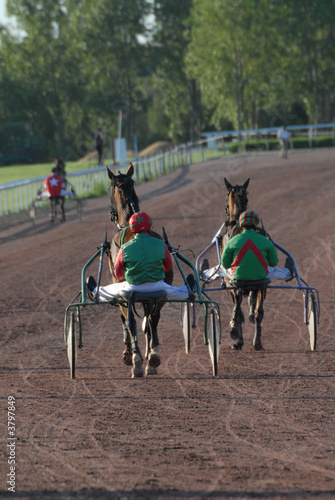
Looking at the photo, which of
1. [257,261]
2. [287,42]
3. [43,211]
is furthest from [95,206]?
[287,42]

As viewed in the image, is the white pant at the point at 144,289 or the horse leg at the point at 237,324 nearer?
the white pant at the point at 144,289

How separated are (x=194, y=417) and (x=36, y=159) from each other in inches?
2202

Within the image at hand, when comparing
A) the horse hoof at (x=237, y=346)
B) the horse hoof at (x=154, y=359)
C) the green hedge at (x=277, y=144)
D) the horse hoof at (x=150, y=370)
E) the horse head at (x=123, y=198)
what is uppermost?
the horse head at (x=123, y=198)

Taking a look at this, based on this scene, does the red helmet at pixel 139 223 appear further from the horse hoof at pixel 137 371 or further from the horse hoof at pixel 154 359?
the horse hoof at pixel 137 371

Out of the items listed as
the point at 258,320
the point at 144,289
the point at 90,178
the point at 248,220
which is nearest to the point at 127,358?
the point at 144,289

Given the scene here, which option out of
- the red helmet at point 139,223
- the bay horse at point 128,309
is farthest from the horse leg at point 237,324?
the red helmet at point 139,223

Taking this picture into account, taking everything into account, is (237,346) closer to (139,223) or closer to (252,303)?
(252,303)

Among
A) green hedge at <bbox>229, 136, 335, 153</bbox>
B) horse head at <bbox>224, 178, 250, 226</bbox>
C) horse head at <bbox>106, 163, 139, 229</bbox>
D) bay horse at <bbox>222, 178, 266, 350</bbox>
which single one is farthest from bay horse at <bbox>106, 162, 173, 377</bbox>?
green hedge at <bbox>229, 136, 335, 153</bbox>

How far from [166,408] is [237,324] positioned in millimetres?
2562

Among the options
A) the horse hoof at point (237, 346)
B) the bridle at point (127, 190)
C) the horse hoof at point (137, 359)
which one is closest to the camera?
the horse hoof at point (137, 359)

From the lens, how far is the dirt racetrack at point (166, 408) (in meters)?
5.02

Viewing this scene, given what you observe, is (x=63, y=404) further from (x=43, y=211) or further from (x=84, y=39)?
(x=84, y=39)

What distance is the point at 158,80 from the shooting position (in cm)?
6228

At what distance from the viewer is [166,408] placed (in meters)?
6.66
